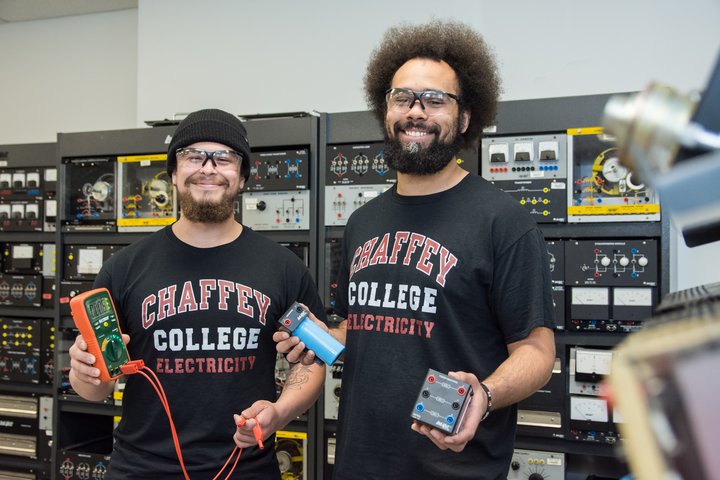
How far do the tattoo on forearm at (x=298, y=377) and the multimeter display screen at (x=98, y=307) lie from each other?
21.0 inches

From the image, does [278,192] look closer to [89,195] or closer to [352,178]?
[352,178]

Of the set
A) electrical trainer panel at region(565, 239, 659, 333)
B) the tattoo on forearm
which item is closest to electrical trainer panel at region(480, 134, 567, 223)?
electrical trainer panel at region(565, 239, 659, 333)

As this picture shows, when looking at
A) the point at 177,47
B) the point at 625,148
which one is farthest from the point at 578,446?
the point at 177,47

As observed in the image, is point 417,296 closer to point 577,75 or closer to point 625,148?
point 625,148

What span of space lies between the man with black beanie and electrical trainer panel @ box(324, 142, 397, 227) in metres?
1.22

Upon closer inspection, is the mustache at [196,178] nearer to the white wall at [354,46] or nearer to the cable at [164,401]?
the cable at [164,401]

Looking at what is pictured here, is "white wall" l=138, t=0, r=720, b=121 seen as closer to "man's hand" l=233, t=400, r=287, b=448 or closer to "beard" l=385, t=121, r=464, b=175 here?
"beard" l=385, t=121, r=464, b=175

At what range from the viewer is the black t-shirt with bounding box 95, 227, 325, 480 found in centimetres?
171

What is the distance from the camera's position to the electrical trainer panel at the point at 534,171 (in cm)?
289

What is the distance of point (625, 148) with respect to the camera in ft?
1.60

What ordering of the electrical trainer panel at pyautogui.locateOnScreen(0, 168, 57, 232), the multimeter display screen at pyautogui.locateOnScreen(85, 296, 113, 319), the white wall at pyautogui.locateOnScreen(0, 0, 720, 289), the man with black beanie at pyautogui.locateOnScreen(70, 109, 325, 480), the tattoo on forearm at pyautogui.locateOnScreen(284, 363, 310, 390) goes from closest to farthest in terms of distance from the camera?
the multimeter display screen at pyautogui.locateOnScreen(85, 296, 113, 319) → the man with black beanie at pyautogui.locateOnScreen(70, 109, 325, 480) → the tattoo on forearm at pyautogui.locateOnScreen(284, 363, 310, 390) → the white wall at pyautogui.locateOnScreen(0, 0, 720, 289) → the electrical trainer panel at pyautogui.locateOnScreen(0, 168, 57, 232)

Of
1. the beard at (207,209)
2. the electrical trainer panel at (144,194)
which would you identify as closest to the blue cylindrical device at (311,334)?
the beard at (207,209)

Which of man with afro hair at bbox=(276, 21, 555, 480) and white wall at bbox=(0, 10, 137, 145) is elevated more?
white wall at bbox=(0, 10, 137, 145)

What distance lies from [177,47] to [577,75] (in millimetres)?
2517
